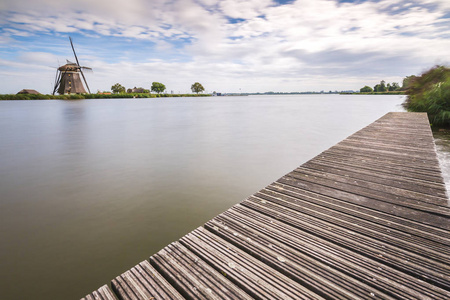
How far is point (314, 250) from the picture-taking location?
193cm

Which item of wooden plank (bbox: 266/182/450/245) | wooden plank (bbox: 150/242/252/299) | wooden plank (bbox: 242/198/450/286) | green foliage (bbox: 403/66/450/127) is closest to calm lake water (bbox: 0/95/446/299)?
wooden plank (bbox: 150/242/252/299)

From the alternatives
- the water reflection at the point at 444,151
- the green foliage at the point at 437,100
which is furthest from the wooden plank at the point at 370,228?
the green foliage at the point at 437,100

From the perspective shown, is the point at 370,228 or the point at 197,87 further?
the point at 197,87

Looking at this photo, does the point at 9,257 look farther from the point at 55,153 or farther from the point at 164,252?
the point at 55,153

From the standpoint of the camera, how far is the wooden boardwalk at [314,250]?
1.55 m

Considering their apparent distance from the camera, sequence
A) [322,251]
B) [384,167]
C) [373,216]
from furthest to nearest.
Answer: [384,167], [373,216], [322,251]

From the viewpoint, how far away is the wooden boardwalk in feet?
5.08

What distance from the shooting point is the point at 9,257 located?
10.00 ft

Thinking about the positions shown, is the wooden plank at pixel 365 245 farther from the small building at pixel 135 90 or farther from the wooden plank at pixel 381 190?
the small building at pixel 135 90

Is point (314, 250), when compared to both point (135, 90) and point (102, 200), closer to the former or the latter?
point (102, 200)

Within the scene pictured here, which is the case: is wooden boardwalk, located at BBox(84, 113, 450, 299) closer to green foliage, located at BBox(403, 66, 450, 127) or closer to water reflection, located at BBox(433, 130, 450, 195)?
water reflection, located at BBox(433, 130, 450, 195)

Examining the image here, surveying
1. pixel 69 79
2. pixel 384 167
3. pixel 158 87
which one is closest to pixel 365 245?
pixel 384 167

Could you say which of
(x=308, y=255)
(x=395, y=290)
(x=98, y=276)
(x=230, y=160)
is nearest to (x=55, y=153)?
(x=230, y=160)

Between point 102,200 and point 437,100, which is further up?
point 437,100
